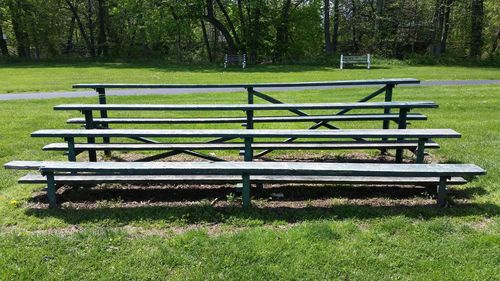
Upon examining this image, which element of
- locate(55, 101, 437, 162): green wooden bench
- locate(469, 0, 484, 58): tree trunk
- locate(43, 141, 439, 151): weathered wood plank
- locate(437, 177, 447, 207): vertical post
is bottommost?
locate(437, 177, 447, 207): vertical post

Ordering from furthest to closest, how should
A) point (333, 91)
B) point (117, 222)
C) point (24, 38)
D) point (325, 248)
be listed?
point (24, 38) < point (333, 91) < point (117, 222) < point (325, 248)

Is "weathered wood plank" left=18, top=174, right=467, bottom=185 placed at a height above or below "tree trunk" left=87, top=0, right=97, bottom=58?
below

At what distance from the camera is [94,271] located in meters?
3.23

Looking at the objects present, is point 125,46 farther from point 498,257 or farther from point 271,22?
point 498,257

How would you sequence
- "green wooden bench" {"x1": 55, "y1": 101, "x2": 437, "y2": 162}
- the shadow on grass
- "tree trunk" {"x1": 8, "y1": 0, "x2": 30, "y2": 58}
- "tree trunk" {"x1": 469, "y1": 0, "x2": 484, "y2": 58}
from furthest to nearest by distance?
"tree trunk" {"x1": 8, "y1": 0, "x2": 30, "y2": 58} < "tree trunk" {"x1": 469, "y1": 0, "x2": 484, "y2": 58} < "green wooden bench" {"x1": 55, "y1": 101, "x2": 437, "y2": 162} < the shadow on grass

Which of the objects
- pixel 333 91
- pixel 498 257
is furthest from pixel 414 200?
pixel 333 91

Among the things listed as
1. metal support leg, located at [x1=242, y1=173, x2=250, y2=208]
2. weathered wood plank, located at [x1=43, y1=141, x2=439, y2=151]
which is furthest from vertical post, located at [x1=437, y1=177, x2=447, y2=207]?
metal support leg, located at [x1=242, y1=173, x2=250, y2=208]

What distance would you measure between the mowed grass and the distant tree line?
27300mm

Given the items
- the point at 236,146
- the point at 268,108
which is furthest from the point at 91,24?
the point at 236,146

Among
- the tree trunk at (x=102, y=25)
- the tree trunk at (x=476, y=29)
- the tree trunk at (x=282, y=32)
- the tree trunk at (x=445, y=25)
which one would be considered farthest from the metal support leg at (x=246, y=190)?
the tree trunk at (x=102, y=25)

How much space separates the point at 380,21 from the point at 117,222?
31.9 meters

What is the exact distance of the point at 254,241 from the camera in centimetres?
363

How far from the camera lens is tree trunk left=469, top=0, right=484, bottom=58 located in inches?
1210

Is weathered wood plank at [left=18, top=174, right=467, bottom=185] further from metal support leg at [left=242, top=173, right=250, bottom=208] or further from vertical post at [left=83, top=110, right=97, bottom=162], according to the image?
vertical post at [left=83, top=110, right=97, bottom=162]
